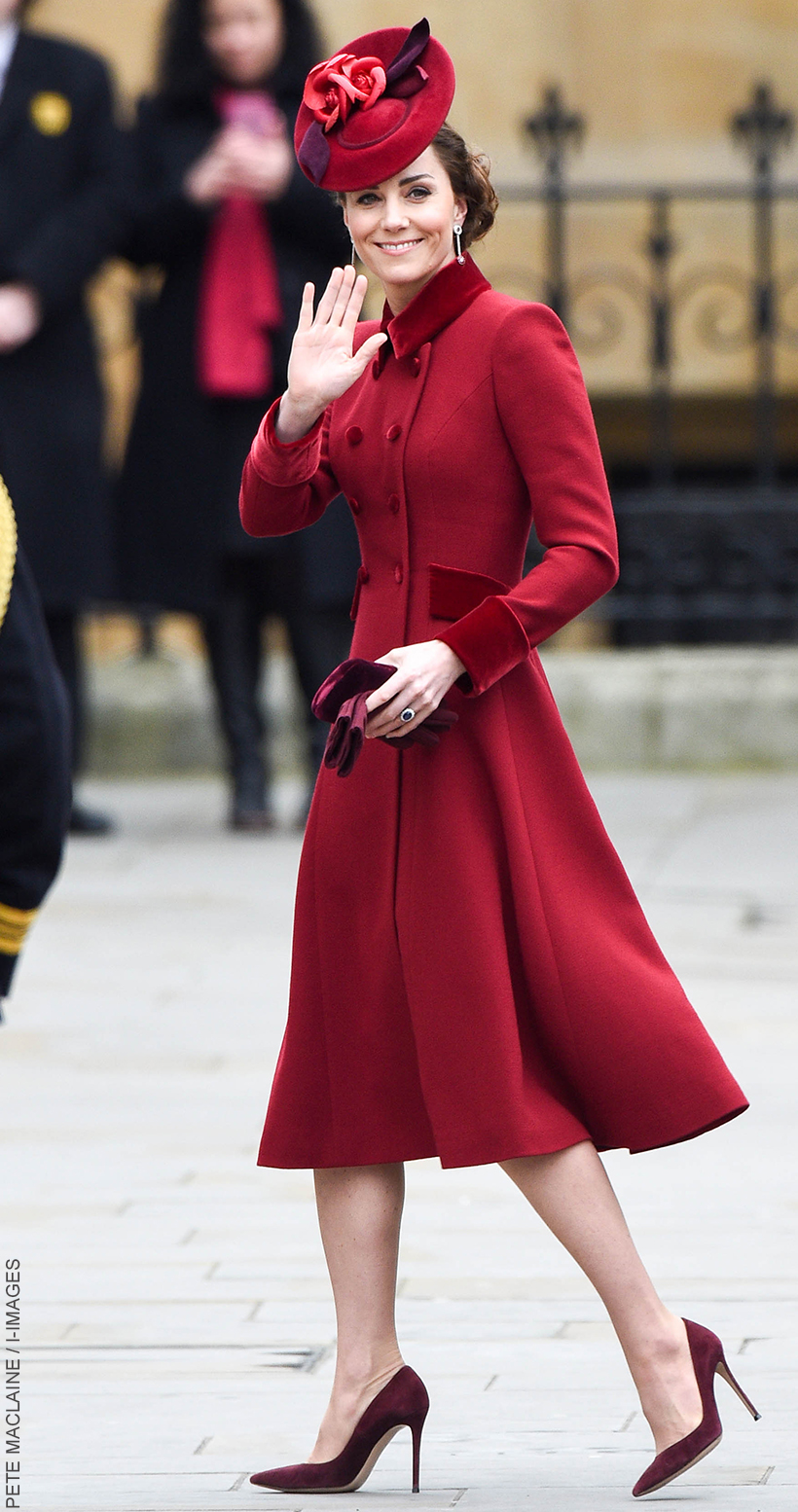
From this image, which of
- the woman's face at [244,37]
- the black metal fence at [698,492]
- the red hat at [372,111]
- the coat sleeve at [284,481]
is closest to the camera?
the red hat at [372,111]

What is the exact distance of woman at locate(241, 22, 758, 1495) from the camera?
2836 millimetres

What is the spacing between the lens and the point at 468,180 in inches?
117

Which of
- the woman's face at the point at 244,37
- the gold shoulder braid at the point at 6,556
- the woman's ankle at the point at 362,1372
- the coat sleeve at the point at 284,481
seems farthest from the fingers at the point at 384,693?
the woman's face at the point at 244,37

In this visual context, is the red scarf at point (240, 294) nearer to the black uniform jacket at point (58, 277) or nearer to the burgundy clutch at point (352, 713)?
the black uniform jacket at point (58, 277)

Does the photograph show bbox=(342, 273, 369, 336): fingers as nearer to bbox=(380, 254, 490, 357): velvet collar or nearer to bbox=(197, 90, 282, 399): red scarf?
bbox=(380, 254, 490, 357): velvet collar

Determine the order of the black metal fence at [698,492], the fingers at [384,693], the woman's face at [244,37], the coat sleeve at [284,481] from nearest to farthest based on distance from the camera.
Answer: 1. the fingers at [384,693]
2. the coat sleeve at [284,481]
3. the woman's face at [244,37]
4. the black metal fence at [698,492]

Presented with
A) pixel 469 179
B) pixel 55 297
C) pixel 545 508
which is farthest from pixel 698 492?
pixel 545 508

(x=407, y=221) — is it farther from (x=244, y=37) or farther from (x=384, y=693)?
(x=244, y=37)

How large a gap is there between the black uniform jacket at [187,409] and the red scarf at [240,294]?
43 mm

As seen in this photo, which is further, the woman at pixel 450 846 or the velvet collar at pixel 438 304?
the velvet collar at pixel 438 304

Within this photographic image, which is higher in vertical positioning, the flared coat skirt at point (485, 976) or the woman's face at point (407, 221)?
the woman's face at point (407, 221)

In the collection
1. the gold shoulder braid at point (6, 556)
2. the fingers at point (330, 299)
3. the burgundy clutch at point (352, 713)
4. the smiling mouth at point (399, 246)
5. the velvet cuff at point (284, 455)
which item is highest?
the smiling mouth at point (399, 246)

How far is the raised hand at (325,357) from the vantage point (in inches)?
116

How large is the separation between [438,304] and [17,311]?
466 cm
